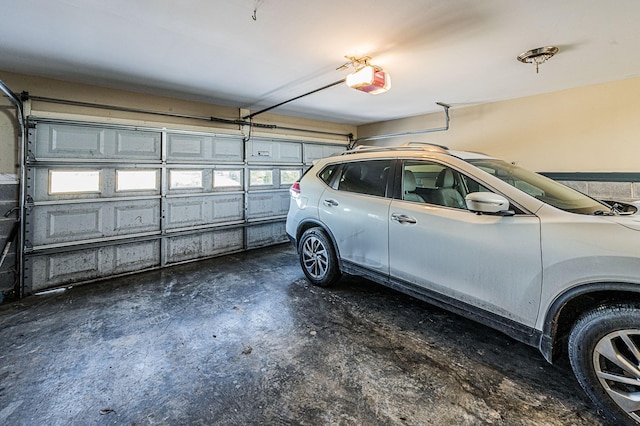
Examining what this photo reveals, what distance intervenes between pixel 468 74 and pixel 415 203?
6.74 feet

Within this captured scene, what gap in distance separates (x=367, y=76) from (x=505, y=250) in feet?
6.75

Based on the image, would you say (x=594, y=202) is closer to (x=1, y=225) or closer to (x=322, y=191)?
(x=322, y=191)

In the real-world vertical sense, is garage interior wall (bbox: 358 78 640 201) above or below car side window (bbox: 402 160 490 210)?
above

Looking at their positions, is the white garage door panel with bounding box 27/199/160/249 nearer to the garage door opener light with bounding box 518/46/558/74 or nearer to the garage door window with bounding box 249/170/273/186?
the garage door window with bounding box 249/170/273/186

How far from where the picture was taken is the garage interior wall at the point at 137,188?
3336mm

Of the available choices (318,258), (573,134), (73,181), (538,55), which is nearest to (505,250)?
(318,258)

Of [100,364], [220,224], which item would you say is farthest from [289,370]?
[220,224]

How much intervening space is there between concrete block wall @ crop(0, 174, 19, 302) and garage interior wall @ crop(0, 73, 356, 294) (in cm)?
1

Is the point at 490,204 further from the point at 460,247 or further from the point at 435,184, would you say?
the point at 435,184

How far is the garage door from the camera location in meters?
3.39

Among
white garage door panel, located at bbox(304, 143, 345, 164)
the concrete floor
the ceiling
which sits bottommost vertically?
the concrete floor

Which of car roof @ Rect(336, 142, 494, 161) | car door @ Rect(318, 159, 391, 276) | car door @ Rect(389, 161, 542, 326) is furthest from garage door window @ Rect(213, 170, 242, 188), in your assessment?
car door @ Rect(389, 161, 542, 326)

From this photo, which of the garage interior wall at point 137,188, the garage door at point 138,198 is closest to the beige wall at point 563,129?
the garage interior wall at point 137,188

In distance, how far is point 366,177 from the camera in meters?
2.97
